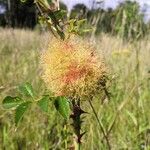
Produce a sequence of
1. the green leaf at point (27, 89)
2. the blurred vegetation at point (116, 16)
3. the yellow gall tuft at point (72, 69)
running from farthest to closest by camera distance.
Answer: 1. the blurred vegetation at point (116, 16)
2. the green leaf at point (27, 89)
3. the yellow gall tuft at point (72, 69)

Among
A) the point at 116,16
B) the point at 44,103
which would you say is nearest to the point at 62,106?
the point at 44,103

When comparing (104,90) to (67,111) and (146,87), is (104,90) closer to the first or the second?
(67,111)

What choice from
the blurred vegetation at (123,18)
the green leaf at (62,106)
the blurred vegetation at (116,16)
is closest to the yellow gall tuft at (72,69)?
the green leaf at (62,106)

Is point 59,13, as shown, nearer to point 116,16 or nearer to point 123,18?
point 123,18

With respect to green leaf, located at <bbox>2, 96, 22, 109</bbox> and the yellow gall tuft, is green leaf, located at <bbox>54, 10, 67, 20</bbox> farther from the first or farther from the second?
green leaf, located at <bbox>2, 96, 22, 109</bbox>

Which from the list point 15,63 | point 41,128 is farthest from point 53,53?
point 15,63

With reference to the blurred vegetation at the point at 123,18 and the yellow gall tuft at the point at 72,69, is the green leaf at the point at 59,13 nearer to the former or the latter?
the yellow gall tuft at the point at 72,69

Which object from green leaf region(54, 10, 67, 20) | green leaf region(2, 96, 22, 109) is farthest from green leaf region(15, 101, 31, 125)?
green leaf region(54, 10, 67, 20)

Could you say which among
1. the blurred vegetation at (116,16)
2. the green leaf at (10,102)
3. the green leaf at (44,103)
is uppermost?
the green leaf at (44,103)

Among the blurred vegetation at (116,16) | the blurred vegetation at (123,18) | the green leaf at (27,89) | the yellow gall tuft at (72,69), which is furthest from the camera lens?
the blurred vegetation at (123,18)
